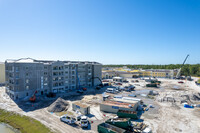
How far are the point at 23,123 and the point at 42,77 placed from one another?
3030cm

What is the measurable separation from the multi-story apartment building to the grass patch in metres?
16.5

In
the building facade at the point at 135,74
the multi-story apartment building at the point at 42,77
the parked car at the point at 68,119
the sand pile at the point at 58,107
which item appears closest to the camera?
the parked car at the point at 68,119

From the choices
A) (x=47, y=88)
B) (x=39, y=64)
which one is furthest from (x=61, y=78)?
(x=39, y=64)

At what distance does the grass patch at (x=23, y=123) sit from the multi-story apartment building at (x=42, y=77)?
16517 millimetres

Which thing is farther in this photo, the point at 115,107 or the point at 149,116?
the point at 115,107

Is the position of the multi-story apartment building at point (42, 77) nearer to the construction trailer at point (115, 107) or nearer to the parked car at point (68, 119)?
the parked car at point (68, 119)

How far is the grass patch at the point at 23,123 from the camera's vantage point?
1263 inches

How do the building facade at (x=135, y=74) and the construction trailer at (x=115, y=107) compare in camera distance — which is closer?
the construction trailer at (x=115, y=107)

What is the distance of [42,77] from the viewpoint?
208 ft

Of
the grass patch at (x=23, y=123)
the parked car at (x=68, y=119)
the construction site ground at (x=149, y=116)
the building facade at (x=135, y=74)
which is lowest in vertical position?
the grass patch at (x=23, y=123)

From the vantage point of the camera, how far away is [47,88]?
65.6 meters

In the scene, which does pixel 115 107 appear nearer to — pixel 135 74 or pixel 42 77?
pixel 42 77

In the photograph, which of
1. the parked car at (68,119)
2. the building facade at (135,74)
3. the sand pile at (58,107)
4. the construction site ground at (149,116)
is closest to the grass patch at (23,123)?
the construction site ground at (149,116)

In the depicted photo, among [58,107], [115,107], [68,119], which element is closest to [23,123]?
[58,107]
